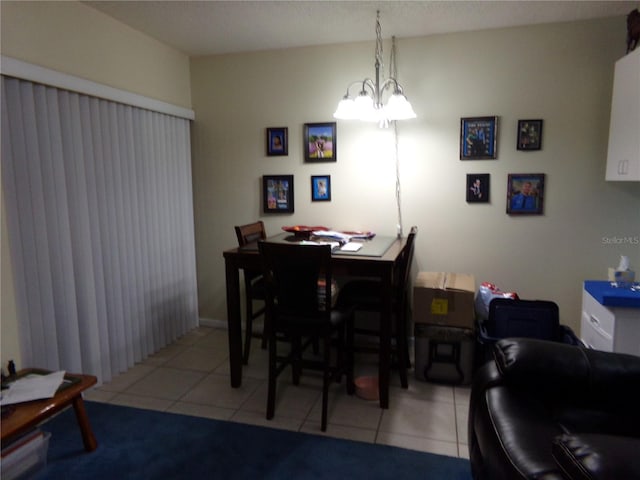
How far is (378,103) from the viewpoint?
307 cm

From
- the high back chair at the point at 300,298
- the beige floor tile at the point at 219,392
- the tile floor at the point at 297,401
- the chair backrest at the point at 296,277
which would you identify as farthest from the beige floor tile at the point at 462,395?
the beige floor tile at the point at 219,392

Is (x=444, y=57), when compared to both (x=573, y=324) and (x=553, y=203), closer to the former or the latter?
(x=553, y=203)

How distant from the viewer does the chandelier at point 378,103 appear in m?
2.67

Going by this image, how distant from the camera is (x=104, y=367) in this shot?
9.13ft

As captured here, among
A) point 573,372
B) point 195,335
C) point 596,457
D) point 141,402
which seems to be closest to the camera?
point 596,457

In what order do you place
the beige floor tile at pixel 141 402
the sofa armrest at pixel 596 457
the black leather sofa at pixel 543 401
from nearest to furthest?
1. the sofa armrest at pixel 596 457
2. the black leather sofa at pixel 543 401
3. the beige floor tile at pixel 141 402

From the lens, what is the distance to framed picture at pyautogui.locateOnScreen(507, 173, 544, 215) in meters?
2.97

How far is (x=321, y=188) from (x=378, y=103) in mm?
775

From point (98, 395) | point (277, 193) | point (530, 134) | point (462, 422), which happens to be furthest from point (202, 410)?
point (530, 134)

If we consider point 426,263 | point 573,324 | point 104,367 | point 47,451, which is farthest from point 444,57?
point 47,451

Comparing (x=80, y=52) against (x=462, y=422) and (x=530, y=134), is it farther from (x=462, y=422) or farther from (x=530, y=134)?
(x=462, y=422)

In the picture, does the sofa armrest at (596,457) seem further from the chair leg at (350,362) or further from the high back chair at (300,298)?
the chair leg at (350,362)

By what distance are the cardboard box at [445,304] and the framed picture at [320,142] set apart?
1.24m

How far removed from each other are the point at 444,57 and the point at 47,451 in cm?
333
